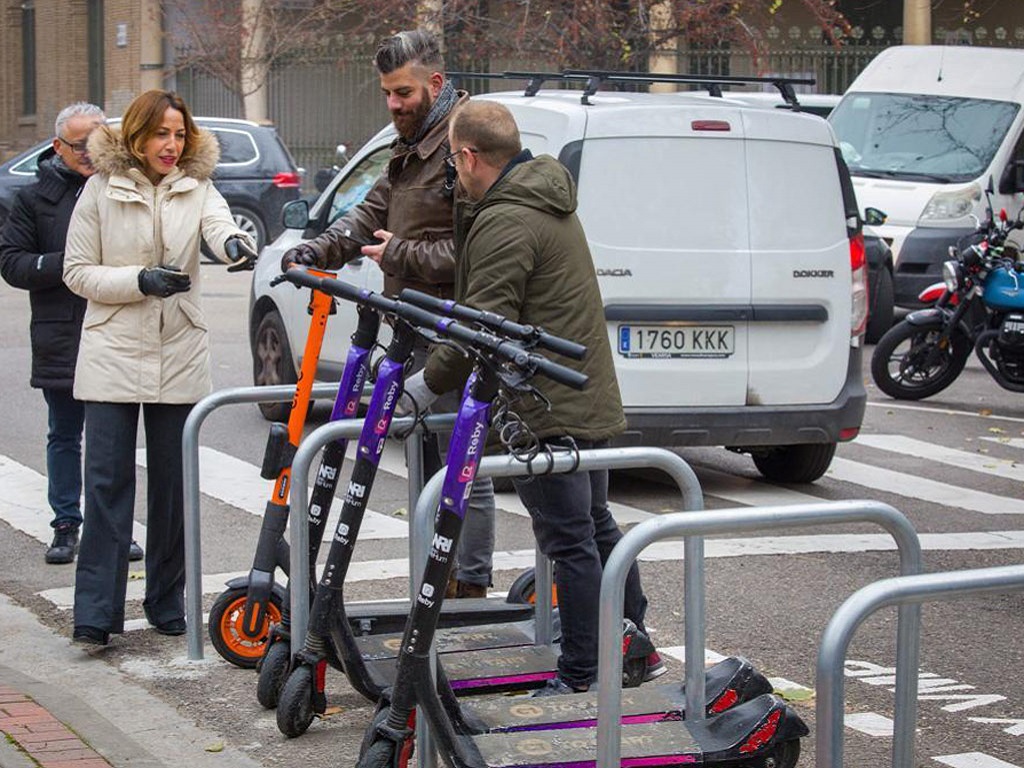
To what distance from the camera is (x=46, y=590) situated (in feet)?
25.4

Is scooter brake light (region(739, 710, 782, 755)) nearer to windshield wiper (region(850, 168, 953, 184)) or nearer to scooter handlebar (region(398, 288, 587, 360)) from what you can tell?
scooter handlebar (region(398, 288, 587, 360))

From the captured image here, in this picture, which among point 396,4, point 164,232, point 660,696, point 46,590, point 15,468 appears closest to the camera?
point 660,696

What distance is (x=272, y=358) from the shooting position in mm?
11977

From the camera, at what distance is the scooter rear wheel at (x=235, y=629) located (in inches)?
254

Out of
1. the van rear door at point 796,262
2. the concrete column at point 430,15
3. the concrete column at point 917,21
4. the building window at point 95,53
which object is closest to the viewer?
the van rear door at point 796,262

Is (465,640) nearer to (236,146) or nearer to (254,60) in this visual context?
(236,146)

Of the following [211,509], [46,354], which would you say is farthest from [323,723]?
[211,509]

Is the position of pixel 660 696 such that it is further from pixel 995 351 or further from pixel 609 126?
pixel 995 351

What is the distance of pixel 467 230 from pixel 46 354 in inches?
118

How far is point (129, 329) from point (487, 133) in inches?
74.2

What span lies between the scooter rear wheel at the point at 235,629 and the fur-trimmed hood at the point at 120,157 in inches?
61.4

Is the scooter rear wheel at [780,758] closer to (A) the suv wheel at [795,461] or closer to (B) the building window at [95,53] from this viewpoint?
(A) the suv wheel at [795,461]

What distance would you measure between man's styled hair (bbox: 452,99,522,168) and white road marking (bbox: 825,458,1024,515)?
5.10 m

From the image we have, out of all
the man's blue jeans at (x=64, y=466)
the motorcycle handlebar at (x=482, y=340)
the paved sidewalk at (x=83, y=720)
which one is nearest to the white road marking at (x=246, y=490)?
the man's blue jeans at (x=64, y=466)
